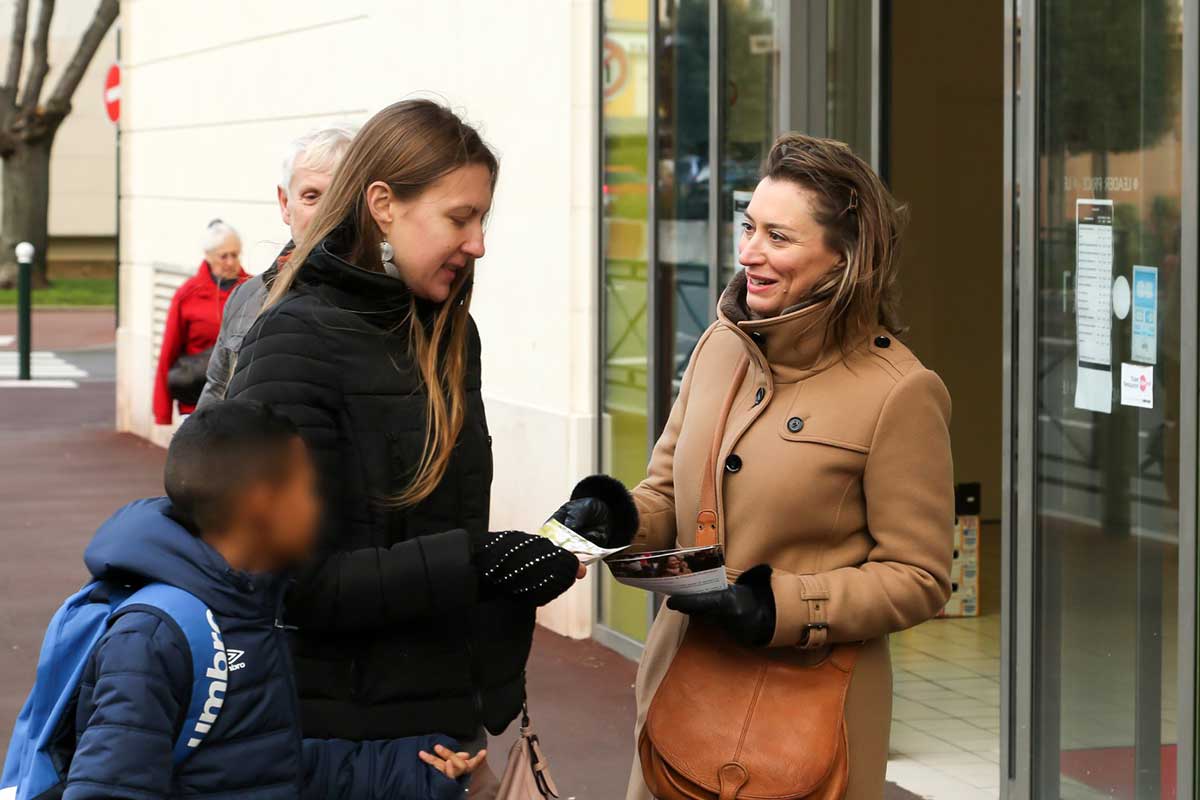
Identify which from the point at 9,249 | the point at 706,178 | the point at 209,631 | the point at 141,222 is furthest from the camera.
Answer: the point at 9,249

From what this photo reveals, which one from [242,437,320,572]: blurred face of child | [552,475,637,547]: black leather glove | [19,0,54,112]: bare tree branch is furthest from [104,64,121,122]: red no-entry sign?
[242,437,320,572]: blurred face of child

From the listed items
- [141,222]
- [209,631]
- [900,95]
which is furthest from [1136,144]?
[141,222]

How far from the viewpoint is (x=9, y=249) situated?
124 ft

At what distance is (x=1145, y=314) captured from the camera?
4918 millimetres

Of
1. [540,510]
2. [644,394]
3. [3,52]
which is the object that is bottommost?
[540,510]

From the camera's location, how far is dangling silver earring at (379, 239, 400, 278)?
308cm

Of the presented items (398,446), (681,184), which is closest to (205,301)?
(681,184)

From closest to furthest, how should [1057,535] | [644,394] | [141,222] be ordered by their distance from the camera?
[1057,535]
[644,394]
[141,222]

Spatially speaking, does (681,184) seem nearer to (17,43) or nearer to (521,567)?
(521,567)

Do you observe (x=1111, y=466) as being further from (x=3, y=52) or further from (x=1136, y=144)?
(x=3, y=52)

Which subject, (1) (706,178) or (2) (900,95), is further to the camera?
(2) (900,95)

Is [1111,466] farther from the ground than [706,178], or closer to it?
closer to it

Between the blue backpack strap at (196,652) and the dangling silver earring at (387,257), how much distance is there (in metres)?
0.68

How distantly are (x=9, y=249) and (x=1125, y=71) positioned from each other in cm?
3560
